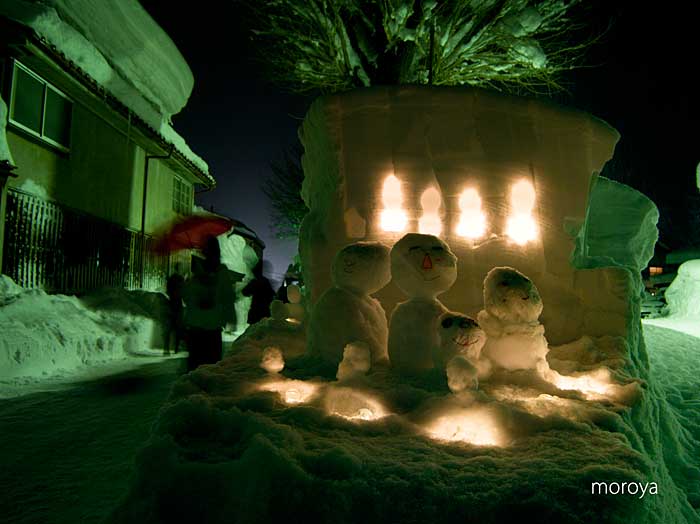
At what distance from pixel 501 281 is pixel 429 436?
72.0 inches

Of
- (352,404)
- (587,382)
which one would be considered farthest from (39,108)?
(587,382)

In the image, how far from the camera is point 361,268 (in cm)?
408

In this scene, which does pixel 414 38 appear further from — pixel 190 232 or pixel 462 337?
pixel 190 232

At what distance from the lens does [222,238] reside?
18.6 meters

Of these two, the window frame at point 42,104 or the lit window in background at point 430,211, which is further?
the window frame at point 42,104

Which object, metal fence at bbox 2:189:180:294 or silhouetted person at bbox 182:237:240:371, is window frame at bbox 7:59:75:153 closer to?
metal fence at bbox 2:189:180:294

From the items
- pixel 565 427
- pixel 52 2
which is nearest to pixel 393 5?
pixel 52 2

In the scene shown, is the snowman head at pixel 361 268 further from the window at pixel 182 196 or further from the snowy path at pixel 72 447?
the window at pixel 182 196

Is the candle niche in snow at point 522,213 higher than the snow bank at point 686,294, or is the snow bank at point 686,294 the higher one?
the candle niche in snow at point 522,213

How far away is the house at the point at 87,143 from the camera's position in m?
8.45

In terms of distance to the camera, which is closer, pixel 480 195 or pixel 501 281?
pixel 501 281

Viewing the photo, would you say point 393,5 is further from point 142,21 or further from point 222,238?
point 222,238

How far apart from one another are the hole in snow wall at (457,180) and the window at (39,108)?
24.2 ft

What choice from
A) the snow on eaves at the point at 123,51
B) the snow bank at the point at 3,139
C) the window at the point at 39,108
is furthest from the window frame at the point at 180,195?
the snow bank at the point at 3,139
